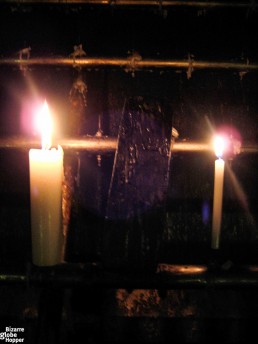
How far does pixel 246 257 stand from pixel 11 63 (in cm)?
191

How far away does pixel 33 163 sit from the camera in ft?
4.72

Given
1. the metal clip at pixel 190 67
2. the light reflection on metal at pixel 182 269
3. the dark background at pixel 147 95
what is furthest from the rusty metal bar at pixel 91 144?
the light reflection on metal at pixel 182 269

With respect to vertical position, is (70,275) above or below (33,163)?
below

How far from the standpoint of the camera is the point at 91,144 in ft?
6.12

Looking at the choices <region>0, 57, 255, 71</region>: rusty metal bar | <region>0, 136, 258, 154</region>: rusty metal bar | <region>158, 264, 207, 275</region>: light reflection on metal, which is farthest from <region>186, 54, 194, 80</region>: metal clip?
<region>158, 264, 207, 275</region>: light reflection on metal

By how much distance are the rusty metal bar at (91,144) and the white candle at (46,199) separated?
14.1 inches

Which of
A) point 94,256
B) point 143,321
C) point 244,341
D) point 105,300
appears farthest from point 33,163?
point 244,341

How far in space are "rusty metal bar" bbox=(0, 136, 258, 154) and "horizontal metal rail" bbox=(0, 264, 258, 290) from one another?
674mm

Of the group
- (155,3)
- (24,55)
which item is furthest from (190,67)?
(24,55)

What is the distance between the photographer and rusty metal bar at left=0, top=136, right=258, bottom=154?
1.86 meters

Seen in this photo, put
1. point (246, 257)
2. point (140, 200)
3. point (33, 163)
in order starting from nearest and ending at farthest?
1. point (33, 163)
2. point (140, 200)
3. point (246, 257)

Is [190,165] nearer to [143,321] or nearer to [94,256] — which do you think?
[94,256]

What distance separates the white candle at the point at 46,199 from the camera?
1440 mm

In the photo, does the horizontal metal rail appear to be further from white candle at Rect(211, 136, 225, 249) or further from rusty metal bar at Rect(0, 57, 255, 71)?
rusty metal bar at Rect(0, 57, 255, 71)
